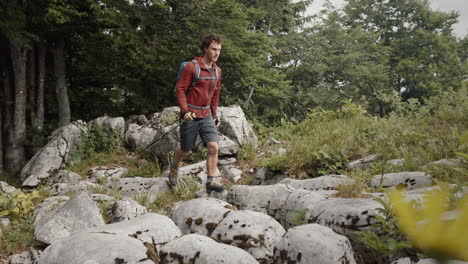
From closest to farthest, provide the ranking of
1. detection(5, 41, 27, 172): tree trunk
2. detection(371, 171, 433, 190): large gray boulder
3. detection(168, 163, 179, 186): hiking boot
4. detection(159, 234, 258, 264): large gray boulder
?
detection(159, 234, 258, 264): large gray boulder → detection(371, 171, 433, 190): large gray boulder → detection(168, 163, 179, 186): hiking boot → detection(5, 41, 27, 172): tree trunk

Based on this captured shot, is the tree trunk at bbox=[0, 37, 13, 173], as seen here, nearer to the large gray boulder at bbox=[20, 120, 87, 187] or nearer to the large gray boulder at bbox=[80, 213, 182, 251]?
the large gray boulder at bbox=[20, 120, 87, 187]

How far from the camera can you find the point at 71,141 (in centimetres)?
842

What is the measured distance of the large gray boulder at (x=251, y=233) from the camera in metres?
3.19

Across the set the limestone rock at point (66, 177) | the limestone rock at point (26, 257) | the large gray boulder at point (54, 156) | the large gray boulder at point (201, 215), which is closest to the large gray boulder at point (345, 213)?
the large gray boulder at point (201, 215)

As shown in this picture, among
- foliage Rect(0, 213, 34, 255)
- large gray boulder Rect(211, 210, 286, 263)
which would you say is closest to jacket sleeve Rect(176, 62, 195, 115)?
large gray boulder Rect(211, 210, 286, 263)

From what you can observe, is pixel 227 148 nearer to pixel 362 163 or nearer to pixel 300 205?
pixel 362 163

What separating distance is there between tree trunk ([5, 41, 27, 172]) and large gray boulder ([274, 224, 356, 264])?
33.5 feet

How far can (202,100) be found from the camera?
15.8ft

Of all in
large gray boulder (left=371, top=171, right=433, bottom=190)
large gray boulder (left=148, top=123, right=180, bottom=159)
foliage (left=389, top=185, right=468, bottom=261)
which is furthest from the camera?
large gray boulder (left=148, top=123, right=180, bottom=159)

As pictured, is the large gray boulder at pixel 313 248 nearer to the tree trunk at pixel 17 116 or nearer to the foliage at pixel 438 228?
the foliage at pixel 438 228

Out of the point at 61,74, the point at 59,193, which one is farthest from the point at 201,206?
the point at 61,74

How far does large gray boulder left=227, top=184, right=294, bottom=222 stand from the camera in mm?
4180

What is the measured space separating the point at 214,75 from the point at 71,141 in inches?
229

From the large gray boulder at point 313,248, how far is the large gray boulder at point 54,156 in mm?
6962
